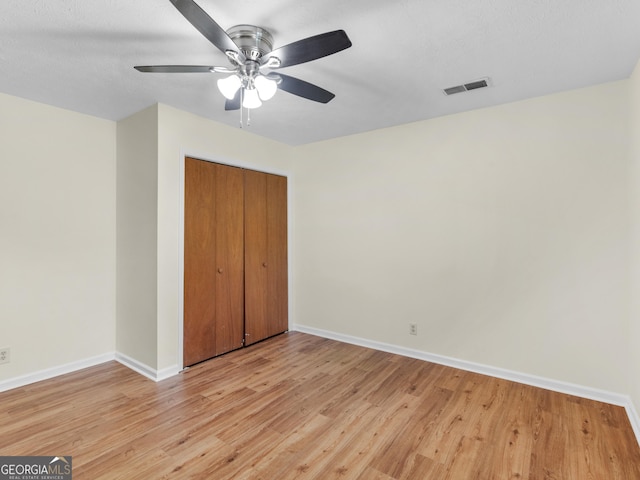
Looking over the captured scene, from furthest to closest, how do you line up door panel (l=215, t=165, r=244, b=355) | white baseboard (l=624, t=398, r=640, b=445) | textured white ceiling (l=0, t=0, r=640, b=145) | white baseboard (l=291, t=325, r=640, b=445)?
door panel (l=215, t=165, r=244, b=355) < white baseboard (l=291, t=325, r=640, b=445) < white baseboard (l=624, t=398, r=640, b=445) < textured white ceiling (l=0, t=0, r=640, b=145)

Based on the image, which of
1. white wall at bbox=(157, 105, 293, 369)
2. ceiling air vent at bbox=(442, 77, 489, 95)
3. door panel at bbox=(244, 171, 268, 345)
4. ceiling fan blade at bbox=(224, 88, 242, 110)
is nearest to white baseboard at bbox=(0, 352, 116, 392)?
white wall at bbox=(157, 105, 293, 369)

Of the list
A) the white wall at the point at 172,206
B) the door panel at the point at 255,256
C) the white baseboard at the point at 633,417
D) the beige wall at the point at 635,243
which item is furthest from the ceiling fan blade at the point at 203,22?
the white baseboard at the point at 633,417

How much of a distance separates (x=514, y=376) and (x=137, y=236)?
12.1ft

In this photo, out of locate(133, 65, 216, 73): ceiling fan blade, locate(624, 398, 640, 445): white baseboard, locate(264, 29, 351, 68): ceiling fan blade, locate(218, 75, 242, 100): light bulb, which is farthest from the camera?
locate(624, 398, 640, 445): white baseboard

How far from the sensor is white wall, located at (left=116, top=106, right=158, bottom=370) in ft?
9.71

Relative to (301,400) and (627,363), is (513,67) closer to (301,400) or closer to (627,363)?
(627,363)

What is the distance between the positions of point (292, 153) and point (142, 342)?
2807 millimetres

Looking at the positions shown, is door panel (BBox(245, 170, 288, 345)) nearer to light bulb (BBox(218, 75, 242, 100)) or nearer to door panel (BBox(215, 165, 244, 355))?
door panel (BBox(215, 165, 244, 355))

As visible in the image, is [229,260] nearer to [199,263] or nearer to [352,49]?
[199,263]

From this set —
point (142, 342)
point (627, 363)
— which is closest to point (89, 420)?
point (142, 342)

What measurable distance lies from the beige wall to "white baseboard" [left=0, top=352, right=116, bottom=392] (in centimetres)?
443

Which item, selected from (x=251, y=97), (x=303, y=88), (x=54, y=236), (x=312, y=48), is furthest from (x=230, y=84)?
(x=54, y=236)

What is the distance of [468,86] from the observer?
258 centimetres

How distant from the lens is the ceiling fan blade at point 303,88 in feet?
6.51
